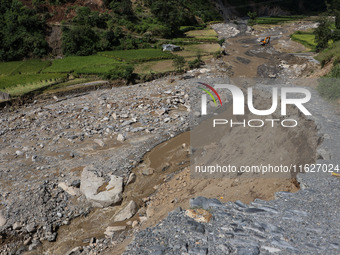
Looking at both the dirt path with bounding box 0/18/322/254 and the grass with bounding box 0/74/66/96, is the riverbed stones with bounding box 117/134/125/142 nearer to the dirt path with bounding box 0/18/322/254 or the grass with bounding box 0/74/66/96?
the dirt path with bounding box 0/18/322/254

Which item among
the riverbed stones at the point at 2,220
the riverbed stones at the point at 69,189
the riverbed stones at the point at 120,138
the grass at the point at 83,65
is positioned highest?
the grass at the point at 83,65

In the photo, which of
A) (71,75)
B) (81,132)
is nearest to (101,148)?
(81,132)

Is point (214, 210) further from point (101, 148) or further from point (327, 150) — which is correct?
A: point (101, 148)

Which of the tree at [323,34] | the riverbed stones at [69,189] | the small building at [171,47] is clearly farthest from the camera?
the small building at [171,47]

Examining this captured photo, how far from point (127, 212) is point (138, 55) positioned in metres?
28.1

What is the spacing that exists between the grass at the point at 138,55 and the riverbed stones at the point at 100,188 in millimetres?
23507

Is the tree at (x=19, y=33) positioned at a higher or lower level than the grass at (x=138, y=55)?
higher

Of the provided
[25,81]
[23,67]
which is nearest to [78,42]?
[23,67]

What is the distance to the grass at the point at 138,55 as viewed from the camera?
35.6 meters

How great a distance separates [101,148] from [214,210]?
10.5 meters

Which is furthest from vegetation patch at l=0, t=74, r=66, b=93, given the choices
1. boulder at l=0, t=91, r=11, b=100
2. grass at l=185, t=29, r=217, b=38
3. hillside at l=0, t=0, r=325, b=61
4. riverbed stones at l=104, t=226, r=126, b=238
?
grass at l=185, t=29, r=217, b=38

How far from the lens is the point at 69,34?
1511 inches

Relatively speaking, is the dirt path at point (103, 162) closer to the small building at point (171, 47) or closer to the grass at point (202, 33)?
the small building at point (171, 47)

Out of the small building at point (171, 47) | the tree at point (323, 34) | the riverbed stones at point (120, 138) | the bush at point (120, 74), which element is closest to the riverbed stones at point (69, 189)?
the riverbed stones at point (120, 138)
